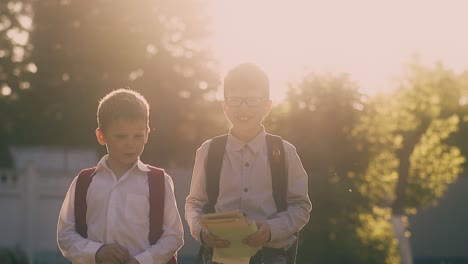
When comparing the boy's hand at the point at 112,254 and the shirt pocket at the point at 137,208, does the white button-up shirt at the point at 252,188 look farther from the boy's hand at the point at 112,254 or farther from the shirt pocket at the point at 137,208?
the boy's hand at the point at 112,254

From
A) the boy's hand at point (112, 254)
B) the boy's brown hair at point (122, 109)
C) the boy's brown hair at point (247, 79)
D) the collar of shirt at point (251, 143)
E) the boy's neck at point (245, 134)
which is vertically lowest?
the boy's hand at point (112, 254)

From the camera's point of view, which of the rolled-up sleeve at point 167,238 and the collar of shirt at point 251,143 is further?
the collar of shirt at point 251,143

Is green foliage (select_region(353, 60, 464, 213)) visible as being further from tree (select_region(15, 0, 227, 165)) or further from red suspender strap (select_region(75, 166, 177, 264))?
red suspender strap (select_region(75, 166, 177, 264))

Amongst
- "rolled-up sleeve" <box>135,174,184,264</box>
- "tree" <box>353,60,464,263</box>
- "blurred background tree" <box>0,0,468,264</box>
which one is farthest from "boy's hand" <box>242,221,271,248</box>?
"blurred background tree" <box>0,0,468,264</box>

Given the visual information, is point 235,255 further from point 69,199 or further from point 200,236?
point 69,199

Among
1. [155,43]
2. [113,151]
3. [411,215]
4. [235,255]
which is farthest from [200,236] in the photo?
[155,43]

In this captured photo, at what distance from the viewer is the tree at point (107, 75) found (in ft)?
110

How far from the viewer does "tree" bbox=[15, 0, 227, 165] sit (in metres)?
33.5

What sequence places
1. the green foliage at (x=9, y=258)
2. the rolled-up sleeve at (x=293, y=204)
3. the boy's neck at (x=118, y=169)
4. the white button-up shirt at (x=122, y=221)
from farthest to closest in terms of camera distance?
the green foliage at (x=9, y=258) < the rolled-up sleeve at (x=293, y=204) < the boy's neck at (x=118, y=169) < the white button-up shirt at (x=122, y=221)

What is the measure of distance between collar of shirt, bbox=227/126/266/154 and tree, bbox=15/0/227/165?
2769 cm

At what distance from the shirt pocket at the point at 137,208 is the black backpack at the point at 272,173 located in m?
0.44

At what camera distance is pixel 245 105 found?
190 inches

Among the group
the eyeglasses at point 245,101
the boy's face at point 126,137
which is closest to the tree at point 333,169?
the eyeglasses at point 245,101

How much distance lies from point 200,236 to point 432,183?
18.9 m
